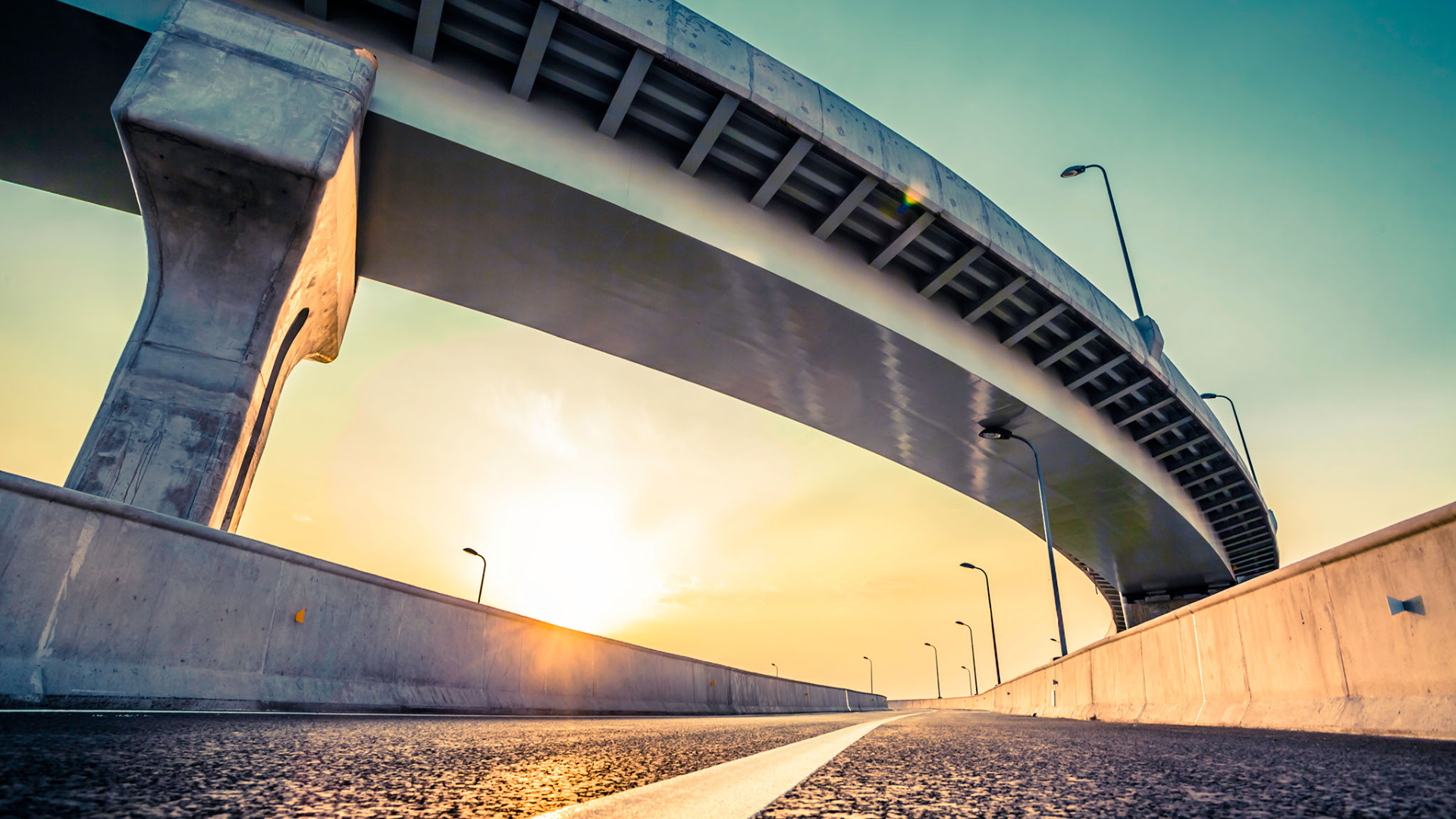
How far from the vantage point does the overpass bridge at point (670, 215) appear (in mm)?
11953

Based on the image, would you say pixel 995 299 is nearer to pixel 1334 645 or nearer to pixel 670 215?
pixel 670 215

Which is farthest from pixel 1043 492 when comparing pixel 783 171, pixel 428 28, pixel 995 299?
pixel 428 28

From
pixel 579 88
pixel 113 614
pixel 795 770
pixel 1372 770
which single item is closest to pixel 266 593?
pixel 113 614

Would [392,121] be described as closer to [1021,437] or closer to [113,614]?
[113,614]

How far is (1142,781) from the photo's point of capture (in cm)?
Answer: 226

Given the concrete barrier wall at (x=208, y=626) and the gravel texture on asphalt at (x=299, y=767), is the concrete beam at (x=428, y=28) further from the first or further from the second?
the gravel texture on asphalt at (x=299, y=767)

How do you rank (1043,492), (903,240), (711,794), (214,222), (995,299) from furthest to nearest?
(1043,492), (995,299), (903,240), (214,222), (711,794)

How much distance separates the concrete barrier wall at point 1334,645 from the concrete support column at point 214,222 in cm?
→ 1205

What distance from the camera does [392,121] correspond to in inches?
470

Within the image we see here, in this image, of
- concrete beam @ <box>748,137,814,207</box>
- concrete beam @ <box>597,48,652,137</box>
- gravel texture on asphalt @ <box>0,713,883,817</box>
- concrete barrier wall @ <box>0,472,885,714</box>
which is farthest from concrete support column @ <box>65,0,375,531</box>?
concrete beam @ <box>748,137,814,207</box>

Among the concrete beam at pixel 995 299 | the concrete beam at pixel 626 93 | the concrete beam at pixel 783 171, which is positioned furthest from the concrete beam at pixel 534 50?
the concrete beam at pixel 995 299

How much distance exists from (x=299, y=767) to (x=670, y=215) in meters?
12.9

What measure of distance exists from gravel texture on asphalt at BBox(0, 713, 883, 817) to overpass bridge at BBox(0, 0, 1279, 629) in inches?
314

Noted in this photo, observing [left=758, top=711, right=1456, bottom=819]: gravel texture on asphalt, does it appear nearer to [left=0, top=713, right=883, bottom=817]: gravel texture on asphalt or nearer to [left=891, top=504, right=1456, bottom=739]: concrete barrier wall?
[left=891, top=504, right=1456, bottom=739]: concrete barrier wall
